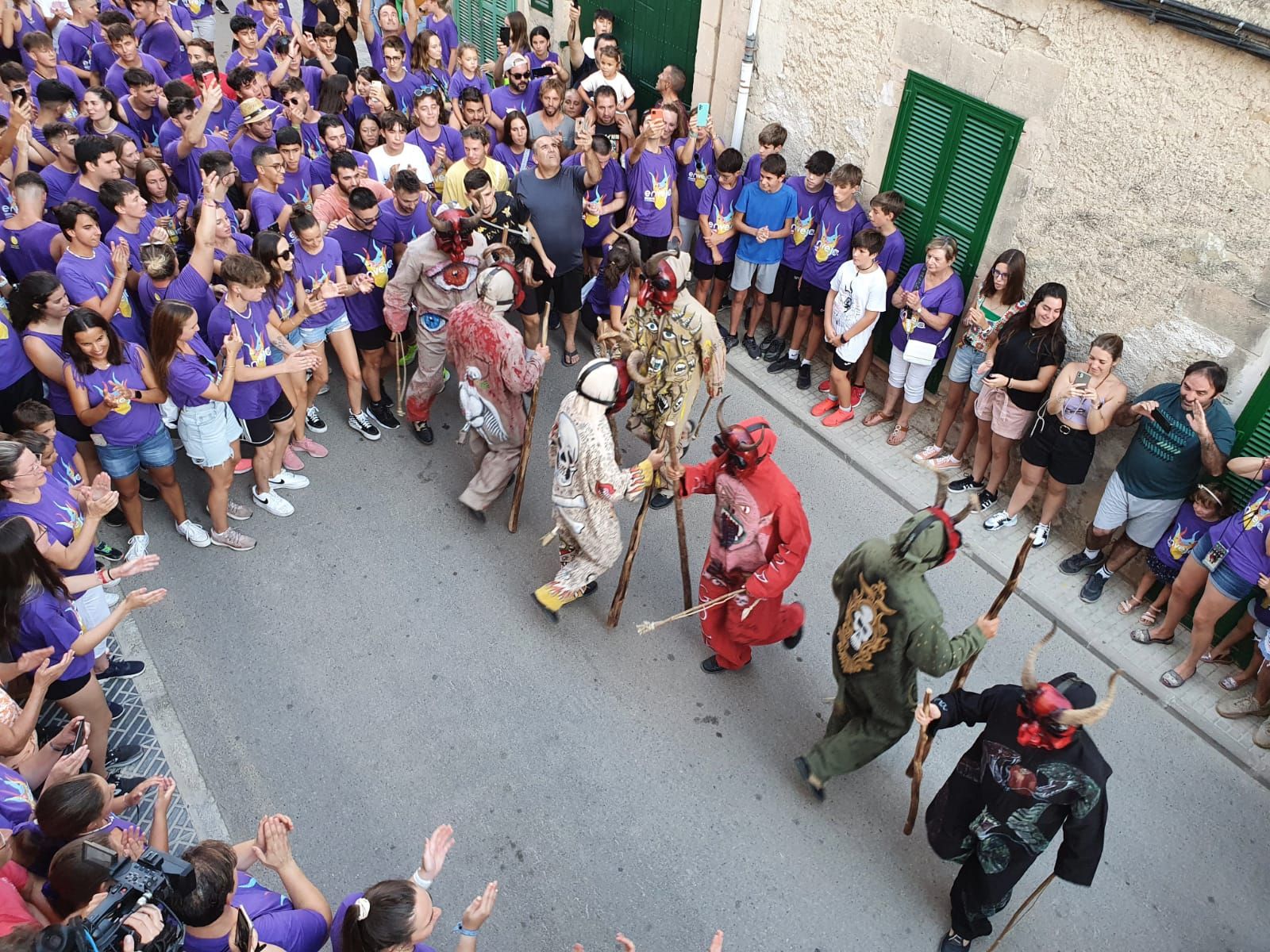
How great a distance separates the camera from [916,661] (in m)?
4.35

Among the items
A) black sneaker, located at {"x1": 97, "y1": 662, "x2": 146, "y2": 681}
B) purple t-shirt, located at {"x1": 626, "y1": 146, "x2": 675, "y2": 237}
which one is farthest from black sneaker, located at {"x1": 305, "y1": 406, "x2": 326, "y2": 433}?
purple t-shirt, located at {"x1": 626, "y1": 146, "x2": 675, "y2": 237}

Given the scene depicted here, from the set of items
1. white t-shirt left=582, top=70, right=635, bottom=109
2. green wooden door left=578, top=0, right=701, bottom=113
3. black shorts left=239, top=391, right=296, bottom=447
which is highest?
green wooden door left=578, top=0, right=701, bottom=113

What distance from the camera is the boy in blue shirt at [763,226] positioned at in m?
7.92

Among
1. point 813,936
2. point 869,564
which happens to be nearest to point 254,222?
point 869,564

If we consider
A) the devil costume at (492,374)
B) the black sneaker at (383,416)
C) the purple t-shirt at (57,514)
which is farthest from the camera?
the black sneaker at (383,416)

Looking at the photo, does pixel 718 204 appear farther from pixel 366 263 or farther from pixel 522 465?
pixel 522 465

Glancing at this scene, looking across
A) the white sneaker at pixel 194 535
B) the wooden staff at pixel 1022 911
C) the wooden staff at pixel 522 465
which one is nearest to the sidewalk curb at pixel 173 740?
the white sneaker at pixel 194 535

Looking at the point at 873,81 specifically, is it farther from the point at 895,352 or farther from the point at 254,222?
the point at 254,222

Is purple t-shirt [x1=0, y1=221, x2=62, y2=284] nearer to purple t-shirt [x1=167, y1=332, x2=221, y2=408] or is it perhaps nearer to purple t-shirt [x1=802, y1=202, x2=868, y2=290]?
purple t-shirt [x1=167, y1=332, x2=221, y2=408]

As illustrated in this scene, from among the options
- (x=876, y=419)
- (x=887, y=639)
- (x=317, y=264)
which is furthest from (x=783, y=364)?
(x=887, y=639)

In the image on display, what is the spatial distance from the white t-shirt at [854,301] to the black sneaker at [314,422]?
4.30 meters

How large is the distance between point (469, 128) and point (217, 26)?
1065 centimetres

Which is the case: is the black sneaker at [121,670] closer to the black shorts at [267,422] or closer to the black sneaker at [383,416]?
the black shorts at [267,422]

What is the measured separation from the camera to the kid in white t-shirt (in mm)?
7258
